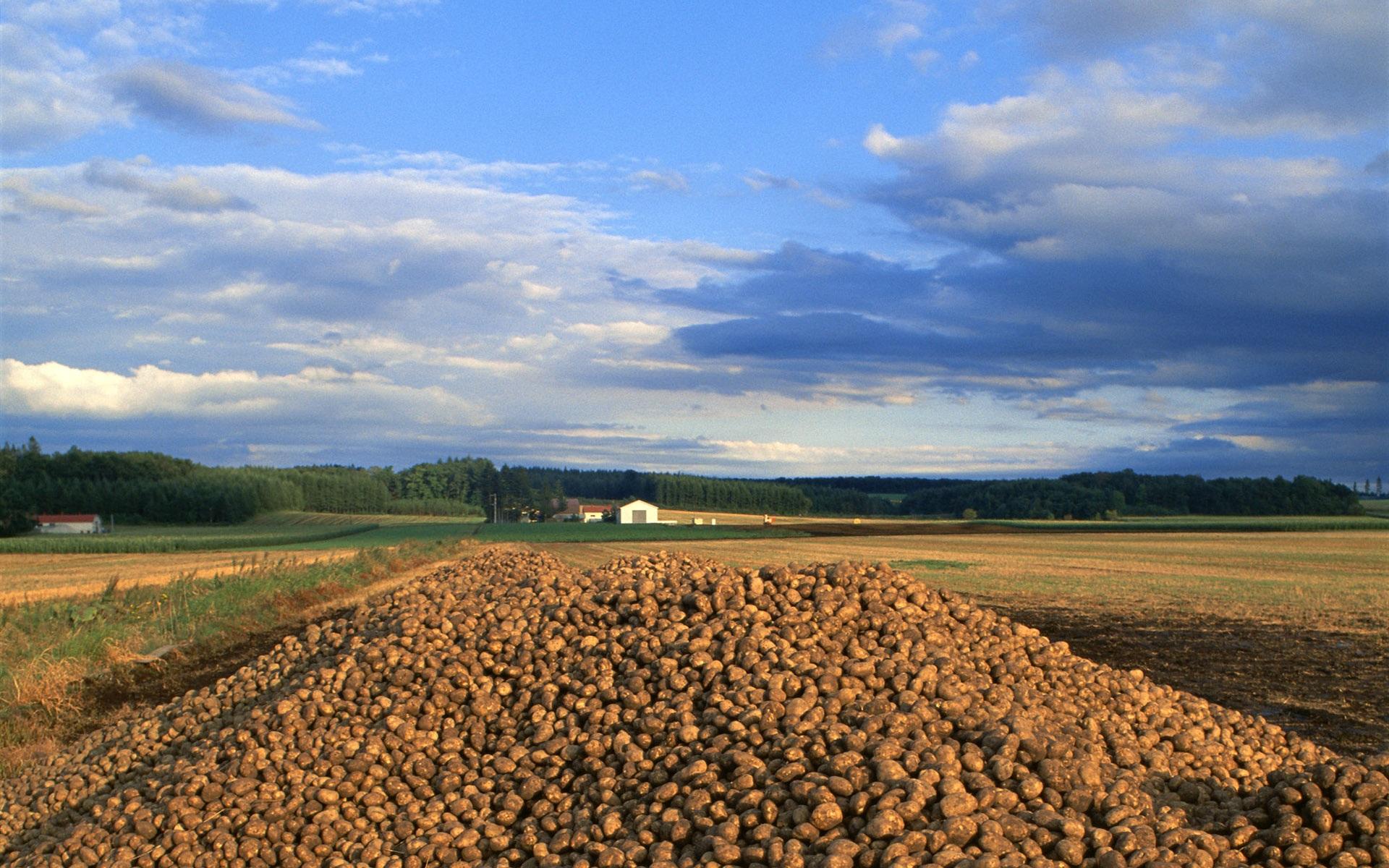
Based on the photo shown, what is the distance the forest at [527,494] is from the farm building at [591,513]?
1473 centimetres

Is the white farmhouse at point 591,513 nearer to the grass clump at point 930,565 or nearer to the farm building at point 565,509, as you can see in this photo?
the farm building at point 565,509

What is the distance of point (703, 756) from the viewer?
227 inches

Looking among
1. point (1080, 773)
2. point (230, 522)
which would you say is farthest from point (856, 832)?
point (230, 522)

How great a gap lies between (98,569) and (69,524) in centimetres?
5128

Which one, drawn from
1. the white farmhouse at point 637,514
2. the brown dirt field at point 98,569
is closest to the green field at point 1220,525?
the white farmhouse at point 637,514

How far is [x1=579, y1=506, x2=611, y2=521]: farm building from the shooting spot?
8875 cm

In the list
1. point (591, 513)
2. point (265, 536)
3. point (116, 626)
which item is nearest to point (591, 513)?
point (591, 513)

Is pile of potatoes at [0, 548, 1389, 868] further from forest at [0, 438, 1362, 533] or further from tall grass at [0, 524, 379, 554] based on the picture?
forest at [0, 438, 1362, 533]

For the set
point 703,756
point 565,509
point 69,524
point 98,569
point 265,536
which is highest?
point 703,756

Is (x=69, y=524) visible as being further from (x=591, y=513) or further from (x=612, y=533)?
(x=612, y=533)

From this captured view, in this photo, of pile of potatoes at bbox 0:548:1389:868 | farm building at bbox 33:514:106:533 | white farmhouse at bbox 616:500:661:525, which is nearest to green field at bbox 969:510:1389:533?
white farmhouse at bbox 616:500:661:525

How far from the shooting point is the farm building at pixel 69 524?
81.7 meters

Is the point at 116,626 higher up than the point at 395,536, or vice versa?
the point at 116,626

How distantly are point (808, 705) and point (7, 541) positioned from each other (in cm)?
6629
